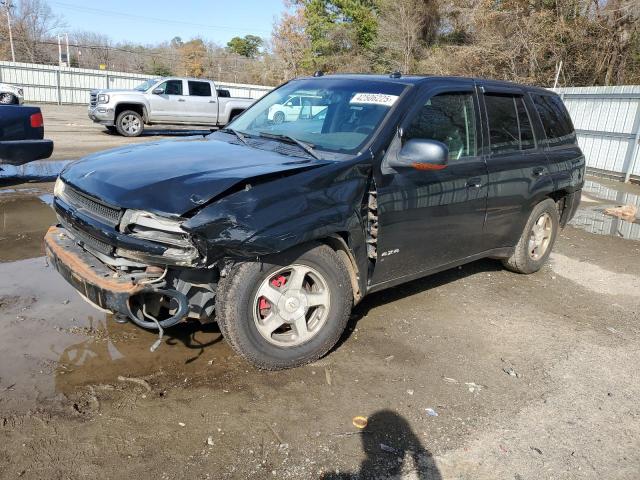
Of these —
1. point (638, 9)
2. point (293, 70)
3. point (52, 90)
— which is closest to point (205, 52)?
point (293, 70)

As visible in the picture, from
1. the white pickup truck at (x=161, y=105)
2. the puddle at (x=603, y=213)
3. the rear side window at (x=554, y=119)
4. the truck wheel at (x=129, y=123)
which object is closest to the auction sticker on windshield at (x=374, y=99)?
the rear side window at (x=554, y=119)

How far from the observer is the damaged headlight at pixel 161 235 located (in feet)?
9.45

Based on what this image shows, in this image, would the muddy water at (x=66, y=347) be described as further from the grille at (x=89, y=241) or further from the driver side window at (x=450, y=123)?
the driver side window at (x=450, y=123)

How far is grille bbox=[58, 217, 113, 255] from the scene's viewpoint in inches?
124

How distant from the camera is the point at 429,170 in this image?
397 cm

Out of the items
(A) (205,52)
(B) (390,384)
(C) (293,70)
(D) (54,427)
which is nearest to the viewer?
(D) (54,427)

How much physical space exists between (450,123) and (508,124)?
89 centimetres

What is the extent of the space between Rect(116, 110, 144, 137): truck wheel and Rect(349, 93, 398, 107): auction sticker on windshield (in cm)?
1479

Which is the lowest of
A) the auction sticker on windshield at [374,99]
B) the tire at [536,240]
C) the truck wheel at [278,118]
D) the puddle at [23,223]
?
the puddle at [23,223]

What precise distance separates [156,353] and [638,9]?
24.9 meters

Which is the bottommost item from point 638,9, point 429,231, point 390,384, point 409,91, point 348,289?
point 390,384

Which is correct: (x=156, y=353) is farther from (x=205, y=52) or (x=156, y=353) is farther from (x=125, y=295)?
(x=205, y=52)

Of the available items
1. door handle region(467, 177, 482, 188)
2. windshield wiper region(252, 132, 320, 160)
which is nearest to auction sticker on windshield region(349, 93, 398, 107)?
windshield wiper region(252, 132, 320, 160)

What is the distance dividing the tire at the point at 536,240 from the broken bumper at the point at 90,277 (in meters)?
3.87
